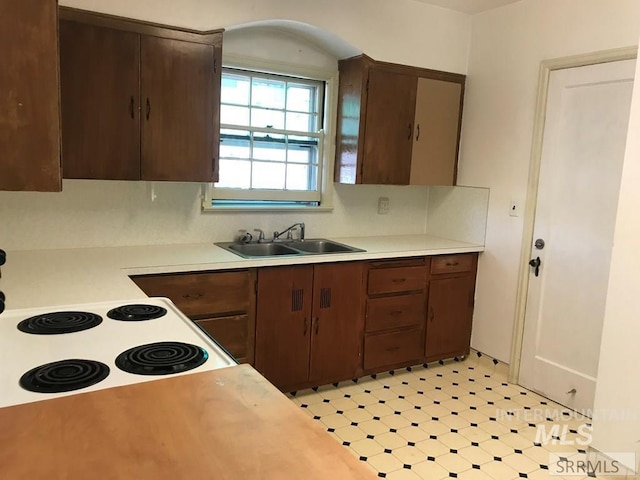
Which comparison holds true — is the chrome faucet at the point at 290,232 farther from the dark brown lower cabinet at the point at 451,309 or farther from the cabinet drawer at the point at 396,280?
the dark brown lower cabinet at the point at 451,309

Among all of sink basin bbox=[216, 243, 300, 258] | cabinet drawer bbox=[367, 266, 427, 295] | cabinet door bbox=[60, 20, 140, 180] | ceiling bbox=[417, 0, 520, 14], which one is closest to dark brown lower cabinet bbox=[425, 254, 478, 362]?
cabinet drawer bbox=[367, 266, 427, 295]

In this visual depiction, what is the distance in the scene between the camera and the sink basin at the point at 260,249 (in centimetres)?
329

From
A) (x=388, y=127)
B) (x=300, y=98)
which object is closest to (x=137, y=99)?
(x=300, y=98)

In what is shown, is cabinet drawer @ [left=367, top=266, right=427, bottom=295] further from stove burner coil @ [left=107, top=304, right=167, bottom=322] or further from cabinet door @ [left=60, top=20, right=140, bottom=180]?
stove burner coil @ [left=107, top=304, right=167, bottom=322]

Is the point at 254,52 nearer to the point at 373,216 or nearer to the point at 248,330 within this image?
the point at 373,216

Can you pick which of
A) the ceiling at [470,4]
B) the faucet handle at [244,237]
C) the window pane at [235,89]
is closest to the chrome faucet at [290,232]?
the faucet handle at [244,237]

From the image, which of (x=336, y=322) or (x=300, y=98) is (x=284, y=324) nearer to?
(x=336, y=322)

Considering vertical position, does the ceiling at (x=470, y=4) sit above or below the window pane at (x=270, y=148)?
above

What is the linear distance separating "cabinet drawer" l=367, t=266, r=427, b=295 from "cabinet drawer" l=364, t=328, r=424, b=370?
1.06 ft

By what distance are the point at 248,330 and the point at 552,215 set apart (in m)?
2.08

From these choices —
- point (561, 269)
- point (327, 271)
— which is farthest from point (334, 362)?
point (561, 269)

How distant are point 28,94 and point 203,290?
136cm

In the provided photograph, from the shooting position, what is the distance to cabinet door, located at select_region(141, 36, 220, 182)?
2727mm

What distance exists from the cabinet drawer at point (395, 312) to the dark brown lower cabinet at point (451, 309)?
10 cm
